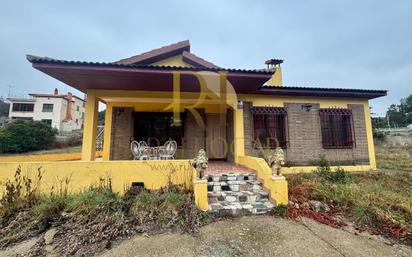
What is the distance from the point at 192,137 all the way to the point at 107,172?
4.16m

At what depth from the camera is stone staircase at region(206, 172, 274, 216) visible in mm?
4406

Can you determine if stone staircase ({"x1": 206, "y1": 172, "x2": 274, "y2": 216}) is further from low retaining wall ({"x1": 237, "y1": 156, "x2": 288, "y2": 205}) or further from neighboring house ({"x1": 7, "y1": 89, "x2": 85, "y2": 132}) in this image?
neighboring house ({"x1": 7, "y1": 89, "x2": 85, "y2": 132})

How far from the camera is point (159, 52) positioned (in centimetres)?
866

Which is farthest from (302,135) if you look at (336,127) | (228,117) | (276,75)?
(276,75)

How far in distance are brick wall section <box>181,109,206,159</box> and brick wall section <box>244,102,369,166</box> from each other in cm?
217

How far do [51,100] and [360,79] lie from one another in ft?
168

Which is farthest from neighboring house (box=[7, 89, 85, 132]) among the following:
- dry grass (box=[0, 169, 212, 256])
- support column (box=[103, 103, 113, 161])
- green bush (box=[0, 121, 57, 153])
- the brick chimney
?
the brick chimney

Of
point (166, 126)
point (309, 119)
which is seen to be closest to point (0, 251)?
point (166, 126)

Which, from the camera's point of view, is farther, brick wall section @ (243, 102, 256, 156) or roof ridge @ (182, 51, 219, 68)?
roof ridge @ (182, 51, 219, 68)

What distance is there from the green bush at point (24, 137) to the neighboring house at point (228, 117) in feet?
57.2

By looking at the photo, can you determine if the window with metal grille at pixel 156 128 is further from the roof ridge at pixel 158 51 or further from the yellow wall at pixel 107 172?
the yellow wall at pixel 107 172

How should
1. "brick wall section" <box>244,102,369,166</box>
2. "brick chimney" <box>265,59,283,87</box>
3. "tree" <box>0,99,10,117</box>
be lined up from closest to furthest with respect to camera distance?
"brick wall section" <box>244,102,369,166</box>
"brick chimney" <box>265,59,283,87</box>
"tree" <box>0,99,10,117</box>

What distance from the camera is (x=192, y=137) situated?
867cm

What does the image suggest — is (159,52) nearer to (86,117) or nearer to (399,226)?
(86,117)
